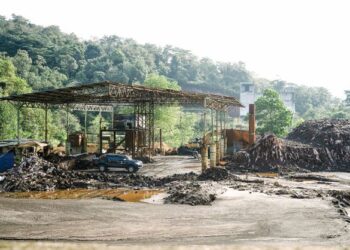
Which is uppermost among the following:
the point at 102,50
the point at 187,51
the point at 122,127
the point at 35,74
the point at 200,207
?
the point at 187,51

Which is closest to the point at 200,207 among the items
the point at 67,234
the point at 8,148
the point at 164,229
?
the point at 164,229

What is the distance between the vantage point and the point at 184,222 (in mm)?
16062

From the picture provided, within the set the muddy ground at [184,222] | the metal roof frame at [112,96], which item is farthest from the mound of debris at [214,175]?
the metal roof frame at [112,96]

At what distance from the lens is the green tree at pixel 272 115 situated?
6097 centimetres

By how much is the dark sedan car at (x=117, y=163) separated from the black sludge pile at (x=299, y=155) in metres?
8.44

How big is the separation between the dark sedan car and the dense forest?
21.1 m

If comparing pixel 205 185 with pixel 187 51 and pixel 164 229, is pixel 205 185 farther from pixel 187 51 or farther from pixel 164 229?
pixel 187 51

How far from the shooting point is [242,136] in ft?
161

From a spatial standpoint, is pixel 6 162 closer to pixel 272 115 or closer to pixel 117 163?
pixel 117 163

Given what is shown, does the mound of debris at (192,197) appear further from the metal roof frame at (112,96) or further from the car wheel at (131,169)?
the metal roof frame at (112,96)

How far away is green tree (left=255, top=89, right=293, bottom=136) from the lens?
61.0 m

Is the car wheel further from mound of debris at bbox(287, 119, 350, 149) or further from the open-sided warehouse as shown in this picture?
mound of debris at bbox(287, 119, 350, 149)

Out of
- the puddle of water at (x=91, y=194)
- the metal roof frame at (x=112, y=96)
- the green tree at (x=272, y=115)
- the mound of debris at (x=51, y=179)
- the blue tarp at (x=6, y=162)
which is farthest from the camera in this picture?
the green tree at (x=272, y=115)

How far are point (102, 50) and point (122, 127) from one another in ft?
246
